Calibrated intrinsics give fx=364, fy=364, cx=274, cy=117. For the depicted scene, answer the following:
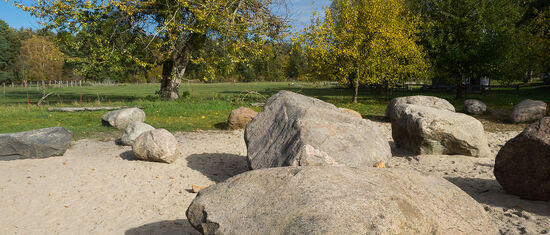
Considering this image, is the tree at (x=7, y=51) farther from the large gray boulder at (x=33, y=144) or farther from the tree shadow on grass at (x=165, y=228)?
the tree shadow on grass at (x=165, y=228)

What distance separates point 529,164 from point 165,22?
14819 mm

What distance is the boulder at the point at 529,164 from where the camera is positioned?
210 inches

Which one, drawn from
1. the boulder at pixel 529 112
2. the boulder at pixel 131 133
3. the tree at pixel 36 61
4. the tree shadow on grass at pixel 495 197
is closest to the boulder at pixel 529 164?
the tree shadow on grass at pixel 495 197

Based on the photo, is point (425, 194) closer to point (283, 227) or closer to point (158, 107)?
point (283, 227)

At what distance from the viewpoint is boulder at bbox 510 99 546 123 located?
13789mm

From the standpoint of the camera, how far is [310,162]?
5723 mm

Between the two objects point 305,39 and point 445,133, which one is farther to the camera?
point 305,39

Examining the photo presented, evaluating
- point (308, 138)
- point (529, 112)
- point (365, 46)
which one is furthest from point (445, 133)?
point (365, 46)

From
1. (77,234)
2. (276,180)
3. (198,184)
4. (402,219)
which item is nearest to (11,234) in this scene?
(77,234)

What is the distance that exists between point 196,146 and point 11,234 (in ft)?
17.7

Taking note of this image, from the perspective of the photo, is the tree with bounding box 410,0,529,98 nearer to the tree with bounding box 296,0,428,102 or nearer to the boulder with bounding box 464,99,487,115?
the tree with bounding box 296,0,428,102

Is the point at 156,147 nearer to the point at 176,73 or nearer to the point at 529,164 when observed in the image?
the point at 529,164

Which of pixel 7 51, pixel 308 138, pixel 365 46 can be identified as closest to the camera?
pixel 308 138

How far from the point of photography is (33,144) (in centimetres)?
831
